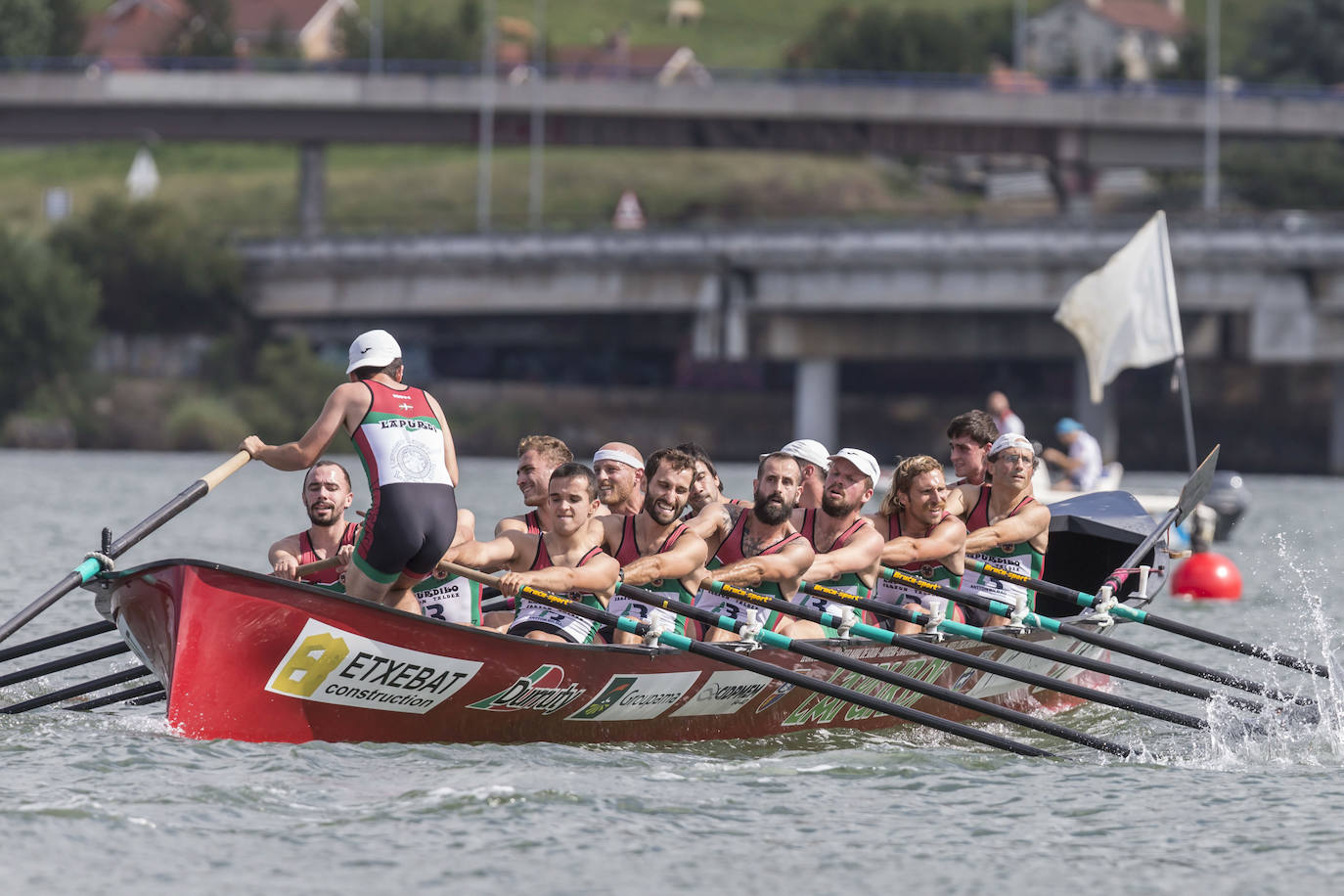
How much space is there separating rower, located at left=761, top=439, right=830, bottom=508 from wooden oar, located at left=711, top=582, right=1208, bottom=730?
0.97 m

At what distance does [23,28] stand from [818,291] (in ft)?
171

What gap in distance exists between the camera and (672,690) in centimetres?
1101

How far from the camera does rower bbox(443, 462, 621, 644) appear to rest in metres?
10.6

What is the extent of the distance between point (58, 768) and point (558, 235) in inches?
1644

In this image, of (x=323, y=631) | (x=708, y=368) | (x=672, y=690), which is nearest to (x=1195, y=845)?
(x=672, y=690)

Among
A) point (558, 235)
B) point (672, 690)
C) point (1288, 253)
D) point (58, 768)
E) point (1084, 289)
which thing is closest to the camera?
point (58, 768)

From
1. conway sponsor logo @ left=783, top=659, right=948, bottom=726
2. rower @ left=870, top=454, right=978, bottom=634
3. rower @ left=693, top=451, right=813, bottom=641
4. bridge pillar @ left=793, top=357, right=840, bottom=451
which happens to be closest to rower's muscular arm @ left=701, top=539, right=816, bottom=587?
rower @ left=693, top=451, right=813, bottom=641

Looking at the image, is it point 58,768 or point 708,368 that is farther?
point 708,368

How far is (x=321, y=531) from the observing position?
1187 centimetres

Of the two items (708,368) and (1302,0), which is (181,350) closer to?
(708,368)

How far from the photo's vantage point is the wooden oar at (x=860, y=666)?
1088cm

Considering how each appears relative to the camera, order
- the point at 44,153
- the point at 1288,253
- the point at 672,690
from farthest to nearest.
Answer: the point at 44,153 < the point at 1288,253 < the point at 672,690

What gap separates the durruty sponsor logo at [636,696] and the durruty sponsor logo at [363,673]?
2.92 feet

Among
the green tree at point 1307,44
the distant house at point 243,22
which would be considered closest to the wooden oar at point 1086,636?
the green tree at point 1307,44
